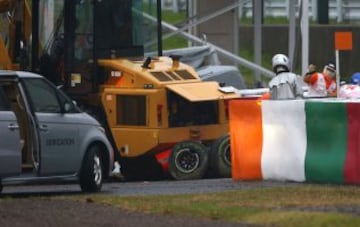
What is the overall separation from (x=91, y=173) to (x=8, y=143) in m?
2.02

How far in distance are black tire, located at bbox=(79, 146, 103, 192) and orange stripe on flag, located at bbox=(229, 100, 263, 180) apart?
2185mm

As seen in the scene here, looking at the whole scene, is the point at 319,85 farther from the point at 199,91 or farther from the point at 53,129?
the point at 53,129

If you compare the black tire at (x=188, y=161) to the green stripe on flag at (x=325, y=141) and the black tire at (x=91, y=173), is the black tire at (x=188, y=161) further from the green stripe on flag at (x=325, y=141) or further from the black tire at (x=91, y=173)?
the green stripe on flag at (x=325, y=141)

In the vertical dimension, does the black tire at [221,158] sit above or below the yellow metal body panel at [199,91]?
below

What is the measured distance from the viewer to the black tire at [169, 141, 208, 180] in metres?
23.0

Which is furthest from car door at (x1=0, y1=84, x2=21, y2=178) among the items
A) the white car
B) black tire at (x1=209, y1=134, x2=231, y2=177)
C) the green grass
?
black tire at (x1=209, y1=134, x2=231, y2=177)

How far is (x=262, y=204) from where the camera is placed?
16156 millimetres

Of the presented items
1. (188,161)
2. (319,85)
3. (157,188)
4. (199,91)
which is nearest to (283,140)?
(157,188)

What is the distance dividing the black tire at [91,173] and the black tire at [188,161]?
12.0 feet

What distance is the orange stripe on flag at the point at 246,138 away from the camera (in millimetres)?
20031

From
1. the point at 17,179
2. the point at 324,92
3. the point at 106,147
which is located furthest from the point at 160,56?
the point at 17,179

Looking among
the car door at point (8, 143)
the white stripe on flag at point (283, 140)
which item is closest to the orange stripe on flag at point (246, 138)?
the white stripe on flag at point (283, 140)

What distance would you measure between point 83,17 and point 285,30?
20.6 m

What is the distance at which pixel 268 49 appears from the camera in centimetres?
4478
